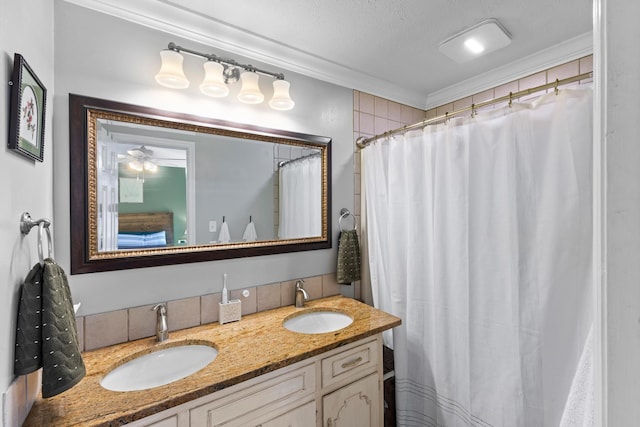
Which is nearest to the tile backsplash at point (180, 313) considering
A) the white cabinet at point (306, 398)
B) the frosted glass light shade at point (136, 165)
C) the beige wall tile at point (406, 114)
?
the white cabinet at point (306, 398)

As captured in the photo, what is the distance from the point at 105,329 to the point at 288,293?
902 millimetres

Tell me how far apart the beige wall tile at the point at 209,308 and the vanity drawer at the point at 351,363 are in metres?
0.63

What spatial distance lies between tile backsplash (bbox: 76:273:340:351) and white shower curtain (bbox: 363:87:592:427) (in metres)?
0.64

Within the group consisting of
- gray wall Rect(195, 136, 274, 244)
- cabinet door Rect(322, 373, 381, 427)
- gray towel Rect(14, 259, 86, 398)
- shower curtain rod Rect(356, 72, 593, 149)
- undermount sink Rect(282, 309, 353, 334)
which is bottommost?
cabinet door Rect(322, 373, 381, 427)

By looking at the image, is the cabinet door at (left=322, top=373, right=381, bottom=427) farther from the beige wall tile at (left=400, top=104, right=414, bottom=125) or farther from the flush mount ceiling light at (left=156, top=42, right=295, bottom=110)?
the beige wall tile at (left=400, top=104, right=414, bottom=125)

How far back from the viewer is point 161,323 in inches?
50.9

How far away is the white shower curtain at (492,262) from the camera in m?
1.15

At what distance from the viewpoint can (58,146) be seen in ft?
3.84

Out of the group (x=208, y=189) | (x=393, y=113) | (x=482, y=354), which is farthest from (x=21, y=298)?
(x=393, y=113)

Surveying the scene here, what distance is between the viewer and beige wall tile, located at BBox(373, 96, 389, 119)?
220cm

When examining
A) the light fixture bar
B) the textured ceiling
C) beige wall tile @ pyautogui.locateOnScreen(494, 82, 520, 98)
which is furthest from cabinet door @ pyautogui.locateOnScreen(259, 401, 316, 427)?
beige wall tile @ pyautogui.locateOnScreen(494, 82, 520, 98)

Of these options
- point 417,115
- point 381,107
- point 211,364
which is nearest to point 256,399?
point 211,364

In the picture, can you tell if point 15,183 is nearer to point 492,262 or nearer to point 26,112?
point 26,112

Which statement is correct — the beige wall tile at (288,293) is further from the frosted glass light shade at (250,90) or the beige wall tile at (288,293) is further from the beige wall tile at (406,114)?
the beige wall tile at (406,114)
